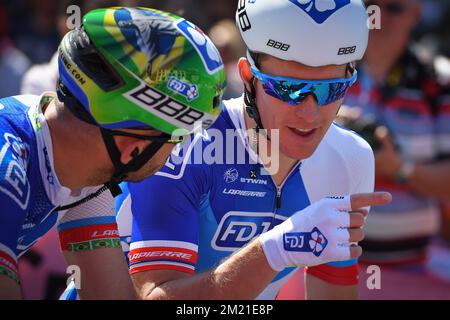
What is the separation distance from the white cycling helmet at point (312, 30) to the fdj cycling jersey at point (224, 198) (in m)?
0.56

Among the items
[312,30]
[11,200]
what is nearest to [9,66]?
[312,30]

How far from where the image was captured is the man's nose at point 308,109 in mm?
3922

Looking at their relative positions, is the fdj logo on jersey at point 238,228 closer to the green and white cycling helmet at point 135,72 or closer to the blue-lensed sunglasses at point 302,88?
the blue-lensed sunglasses at point 302,88

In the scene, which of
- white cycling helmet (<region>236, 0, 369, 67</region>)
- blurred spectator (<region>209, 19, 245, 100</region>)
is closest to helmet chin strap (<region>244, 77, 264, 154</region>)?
white cycling helmet (<region>236, 0, 369, 67</region>)

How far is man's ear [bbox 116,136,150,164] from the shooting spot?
332cm

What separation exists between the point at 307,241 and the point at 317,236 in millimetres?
45

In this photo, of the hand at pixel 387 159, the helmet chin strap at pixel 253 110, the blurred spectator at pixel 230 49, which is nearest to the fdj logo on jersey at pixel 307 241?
the helmet chin strap at pixel 253 110

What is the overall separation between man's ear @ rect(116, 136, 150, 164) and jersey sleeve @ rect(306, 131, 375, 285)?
4.59 ft

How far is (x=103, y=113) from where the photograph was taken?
3227mm

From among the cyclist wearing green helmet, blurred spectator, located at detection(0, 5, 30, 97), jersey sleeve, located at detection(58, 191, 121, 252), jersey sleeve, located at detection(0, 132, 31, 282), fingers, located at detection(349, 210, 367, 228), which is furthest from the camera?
blurred spectator, located at detection(0, 5, 30, 97)

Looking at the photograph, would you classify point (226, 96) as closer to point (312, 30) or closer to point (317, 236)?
point (312, 30)

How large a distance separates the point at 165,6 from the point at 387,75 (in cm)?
356

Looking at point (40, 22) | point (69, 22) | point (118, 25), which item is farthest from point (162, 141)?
point (40, 22)

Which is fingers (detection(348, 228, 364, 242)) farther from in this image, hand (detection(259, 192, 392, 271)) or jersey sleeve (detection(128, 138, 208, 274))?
jersey sleeve (detection(128, 138, 208, 274))
